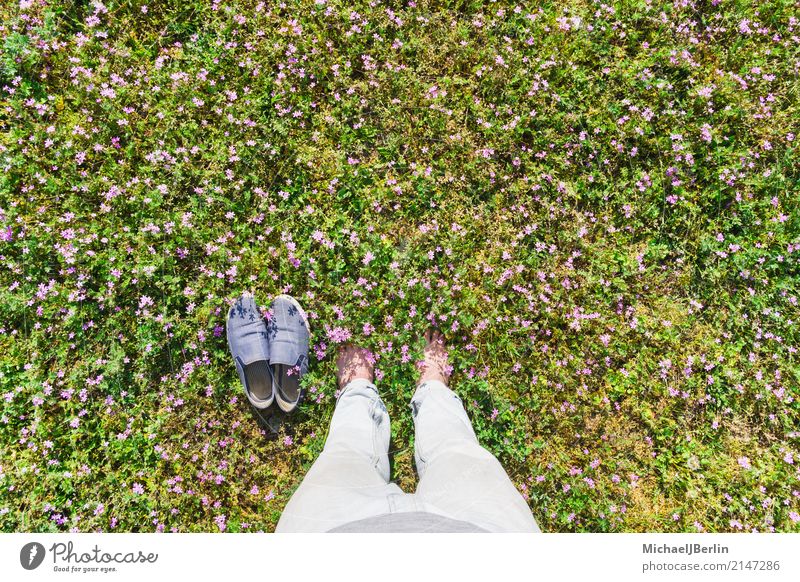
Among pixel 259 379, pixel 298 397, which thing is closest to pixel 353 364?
pixel 298 397

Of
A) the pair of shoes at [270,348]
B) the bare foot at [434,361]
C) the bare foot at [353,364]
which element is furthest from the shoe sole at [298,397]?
the bare foot at [434,361]

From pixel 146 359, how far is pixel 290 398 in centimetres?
120

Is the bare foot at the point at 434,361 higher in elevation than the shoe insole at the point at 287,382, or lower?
higher

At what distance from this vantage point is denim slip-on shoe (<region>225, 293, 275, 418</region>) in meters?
3.69

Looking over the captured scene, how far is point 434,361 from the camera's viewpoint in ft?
12.6

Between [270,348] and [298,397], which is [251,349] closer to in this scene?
[270,348]

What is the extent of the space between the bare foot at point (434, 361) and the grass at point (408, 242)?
12cm

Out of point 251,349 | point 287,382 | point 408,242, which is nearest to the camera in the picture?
point 251,349

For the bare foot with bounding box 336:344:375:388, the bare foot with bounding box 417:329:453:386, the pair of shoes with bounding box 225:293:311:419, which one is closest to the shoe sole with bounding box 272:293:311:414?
the pair of shoes with bounding box 225:293:311:419

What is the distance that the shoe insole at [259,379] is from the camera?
3.75 m

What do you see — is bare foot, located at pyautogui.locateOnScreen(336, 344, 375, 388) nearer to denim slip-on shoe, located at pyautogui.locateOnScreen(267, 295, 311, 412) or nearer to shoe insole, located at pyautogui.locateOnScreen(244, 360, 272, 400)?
denim slip-on shoe, located at pyautogui.locateOnScreen(267, 295, 311, 412)

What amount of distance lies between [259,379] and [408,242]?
5.42 ft

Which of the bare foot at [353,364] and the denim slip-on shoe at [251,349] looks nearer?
the denim slip-on shoe at [251,349]

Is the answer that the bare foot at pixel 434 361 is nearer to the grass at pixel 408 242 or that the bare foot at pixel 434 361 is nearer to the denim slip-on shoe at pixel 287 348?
the grass at pixel 408 242
